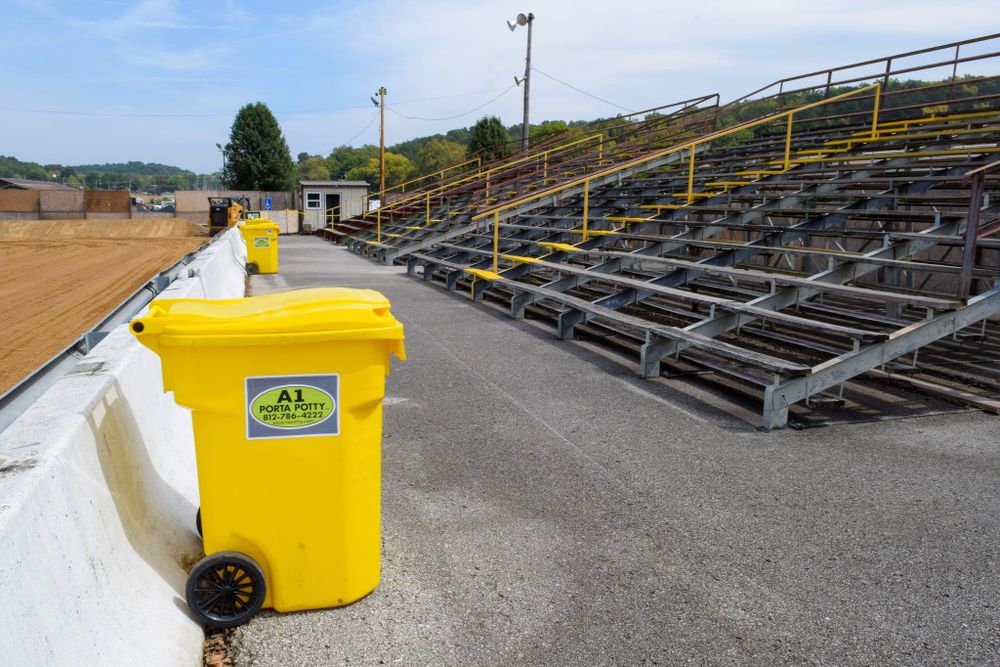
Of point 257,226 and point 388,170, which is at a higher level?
point 388,170

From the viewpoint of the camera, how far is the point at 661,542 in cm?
409

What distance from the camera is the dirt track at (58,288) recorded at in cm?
972

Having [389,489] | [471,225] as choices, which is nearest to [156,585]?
[389,489]

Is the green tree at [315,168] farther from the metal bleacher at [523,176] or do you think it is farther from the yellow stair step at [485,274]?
the yellow stair step at [485,274]

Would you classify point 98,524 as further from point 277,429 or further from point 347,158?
point 347,158

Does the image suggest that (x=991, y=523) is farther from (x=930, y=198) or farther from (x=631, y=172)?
(x=631, y=172)

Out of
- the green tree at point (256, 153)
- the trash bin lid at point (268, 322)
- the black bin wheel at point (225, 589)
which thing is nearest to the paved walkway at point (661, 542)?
the black bin wheel at point (225, 589)

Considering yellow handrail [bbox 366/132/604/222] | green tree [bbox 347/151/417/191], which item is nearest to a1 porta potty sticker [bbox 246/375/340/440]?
yellow handrail [bbox 366/132/604/222]

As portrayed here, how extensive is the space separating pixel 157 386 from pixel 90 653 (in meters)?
2.07

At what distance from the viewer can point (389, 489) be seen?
4.79 meters

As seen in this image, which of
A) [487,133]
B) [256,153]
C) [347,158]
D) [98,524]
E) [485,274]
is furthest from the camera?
[347,158]

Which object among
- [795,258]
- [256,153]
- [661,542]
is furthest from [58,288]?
[256,153]

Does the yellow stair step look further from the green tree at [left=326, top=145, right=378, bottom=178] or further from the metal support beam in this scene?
the green tree at [left=326, top=145, right=378, bottom=178]

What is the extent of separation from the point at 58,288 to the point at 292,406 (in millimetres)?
15257
